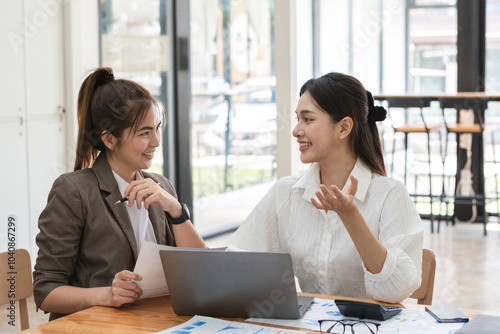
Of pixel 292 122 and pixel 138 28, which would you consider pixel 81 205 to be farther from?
pixel 292 122

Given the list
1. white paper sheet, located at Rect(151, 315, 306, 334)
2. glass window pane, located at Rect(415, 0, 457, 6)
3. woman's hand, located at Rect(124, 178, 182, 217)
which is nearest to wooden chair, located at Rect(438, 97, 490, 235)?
glass window pane, located at Rect(415, 0, 457, 6)

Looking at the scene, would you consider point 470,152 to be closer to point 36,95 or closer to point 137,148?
point 36,95

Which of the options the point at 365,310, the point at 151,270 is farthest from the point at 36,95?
the point at 365,310

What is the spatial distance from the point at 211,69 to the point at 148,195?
4.25m

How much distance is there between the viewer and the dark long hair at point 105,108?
216 centimetres

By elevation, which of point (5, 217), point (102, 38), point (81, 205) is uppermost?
point (102, 38)

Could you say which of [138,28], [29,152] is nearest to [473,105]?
[138,28]

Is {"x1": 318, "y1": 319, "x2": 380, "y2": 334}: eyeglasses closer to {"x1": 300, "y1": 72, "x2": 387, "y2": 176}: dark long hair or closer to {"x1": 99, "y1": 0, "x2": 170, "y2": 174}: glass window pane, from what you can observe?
{"x1": 300, "y1": 72, "x2": 387, "y2": 176}: dark long hair

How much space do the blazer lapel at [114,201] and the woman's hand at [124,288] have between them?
0.21m

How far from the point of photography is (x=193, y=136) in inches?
237

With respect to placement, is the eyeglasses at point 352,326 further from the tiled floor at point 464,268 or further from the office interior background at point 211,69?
the office interior background at point 211,69

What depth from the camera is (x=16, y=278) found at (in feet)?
7.22

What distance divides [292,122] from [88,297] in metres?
4.25

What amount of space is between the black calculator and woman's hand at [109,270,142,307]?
525mm
